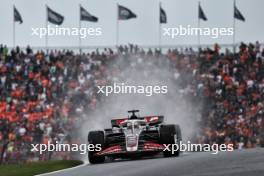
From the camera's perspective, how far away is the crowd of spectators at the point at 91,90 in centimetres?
3225

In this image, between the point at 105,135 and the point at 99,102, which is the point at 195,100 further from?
the point at 105,135

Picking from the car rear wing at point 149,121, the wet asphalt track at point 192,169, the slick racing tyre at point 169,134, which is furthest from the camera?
the car rear wing at point 149,121

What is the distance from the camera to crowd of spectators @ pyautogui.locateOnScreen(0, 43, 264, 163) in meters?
32.2

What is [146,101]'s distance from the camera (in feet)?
118

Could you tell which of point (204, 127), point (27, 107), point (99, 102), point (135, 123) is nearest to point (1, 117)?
point (27, 107)

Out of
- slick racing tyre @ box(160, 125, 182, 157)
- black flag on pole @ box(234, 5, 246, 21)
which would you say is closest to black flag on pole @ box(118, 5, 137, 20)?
black flag on pole @ box(234, 5, 246, 21)

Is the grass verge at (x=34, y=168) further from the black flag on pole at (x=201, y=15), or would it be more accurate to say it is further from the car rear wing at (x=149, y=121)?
the black flag on pole at (x=201, y=15)

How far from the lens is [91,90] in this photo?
35750 millimetres

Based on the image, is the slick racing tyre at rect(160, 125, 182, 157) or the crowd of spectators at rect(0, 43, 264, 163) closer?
the slick racing tyre at rect(160, 125, 182, 157)

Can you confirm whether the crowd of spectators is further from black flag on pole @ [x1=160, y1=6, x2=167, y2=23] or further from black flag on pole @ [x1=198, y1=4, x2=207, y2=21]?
black flag on pole @ [x1=198, y1=4, x2=207, y2=21]

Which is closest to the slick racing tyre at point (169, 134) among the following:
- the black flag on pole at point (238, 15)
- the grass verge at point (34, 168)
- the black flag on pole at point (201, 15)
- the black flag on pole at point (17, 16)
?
the grass verge at point (34, 168)

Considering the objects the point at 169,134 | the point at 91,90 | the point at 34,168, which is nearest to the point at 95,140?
the point at 169,134

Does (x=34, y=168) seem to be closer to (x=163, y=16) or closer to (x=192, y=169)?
(x=192, y=169)

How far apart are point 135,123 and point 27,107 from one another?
14.8 metres
